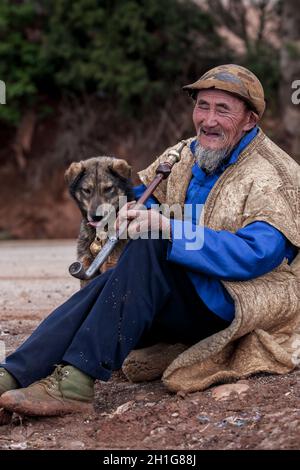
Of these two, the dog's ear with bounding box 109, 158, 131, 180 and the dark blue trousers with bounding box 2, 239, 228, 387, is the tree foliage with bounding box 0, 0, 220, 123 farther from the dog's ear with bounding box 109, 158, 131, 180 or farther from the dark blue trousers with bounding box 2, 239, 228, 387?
the dark blue trousers with bounding box 2, 239, 228, 387

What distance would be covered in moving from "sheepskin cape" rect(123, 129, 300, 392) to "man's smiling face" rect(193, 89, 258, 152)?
0.41ft

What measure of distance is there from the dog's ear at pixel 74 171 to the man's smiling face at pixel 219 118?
5.50 feet

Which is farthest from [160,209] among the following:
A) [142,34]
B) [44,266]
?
[142,34]

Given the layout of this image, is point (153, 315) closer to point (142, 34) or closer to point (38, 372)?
point (38, 372)

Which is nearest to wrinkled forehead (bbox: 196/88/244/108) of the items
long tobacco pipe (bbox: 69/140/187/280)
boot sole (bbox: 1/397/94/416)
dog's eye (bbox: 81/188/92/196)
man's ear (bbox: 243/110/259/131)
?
man's ear (bbox: 243/110/259/131)

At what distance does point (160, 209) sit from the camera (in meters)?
4.98

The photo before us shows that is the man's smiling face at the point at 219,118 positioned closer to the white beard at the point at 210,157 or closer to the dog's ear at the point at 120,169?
the white beard at the point at 210,157

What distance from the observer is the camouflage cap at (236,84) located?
4.61m

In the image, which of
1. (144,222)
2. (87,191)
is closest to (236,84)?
(144,222)

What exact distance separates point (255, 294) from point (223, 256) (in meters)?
0.32

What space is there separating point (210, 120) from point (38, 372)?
152cm

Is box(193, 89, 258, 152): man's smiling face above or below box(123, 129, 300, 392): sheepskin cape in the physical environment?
above

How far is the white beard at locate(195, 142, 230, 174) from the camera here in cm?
472

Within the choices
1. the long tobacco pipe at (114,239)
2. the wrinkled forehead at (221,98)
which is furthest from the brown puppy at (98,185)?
the wrinkled forehead at (221,98)
